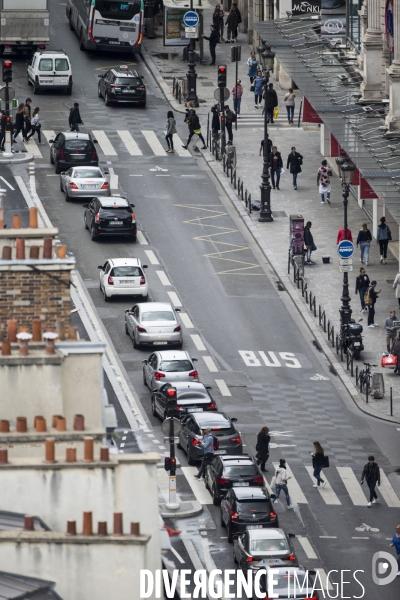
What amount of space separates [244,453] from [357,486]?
140 inches

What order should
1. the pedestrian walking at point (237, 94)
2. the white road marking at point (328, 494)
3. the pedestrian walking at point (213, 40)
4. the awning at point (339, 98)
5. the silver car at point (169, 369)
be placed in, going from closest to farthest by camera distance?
the white road marking at point (328, 494)
the silver car at point (169, 369)
the awning at point (339, 98)
the pedestrian walking at point (237, 94)
the pedestrian walking at point (213, 40)

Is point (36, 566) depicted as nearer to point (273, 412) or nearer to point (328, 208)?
point (273, 412)

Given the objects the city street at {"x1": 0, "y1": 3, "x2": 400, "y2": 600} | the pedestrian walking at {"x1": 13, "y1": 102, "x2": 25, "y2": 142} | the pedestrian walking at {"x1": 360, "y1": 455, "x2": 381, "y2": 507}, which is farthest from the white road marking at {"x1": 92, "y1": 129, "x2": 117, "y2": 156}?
the pedestrian walking at {"x1": 360, "y1": 455, "x2": 381, "y2": 507}

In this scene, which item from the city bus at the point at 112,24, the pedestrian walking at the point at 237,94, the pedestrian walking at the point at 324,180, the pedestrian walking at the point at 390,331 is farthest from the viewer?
the city bus at the point at 112,24

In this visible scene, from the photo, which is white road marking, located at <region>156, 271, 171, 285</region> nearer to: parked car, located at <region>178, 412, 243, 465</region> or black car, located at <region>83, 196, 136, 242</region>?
black car, located at <region>83, 196, 136, 242</region>

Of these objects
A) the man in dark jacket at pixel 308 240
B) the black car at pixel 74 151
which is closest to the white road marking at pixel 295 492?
the man in dark jacket at pixel 308 240

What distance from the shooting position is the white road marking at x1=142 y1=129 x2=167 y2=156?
8206 cm

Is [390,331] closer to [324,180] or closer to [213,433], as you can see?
[213,433]

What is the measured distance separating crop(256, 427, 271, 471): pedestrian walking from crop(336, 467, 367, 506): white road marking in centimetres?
223

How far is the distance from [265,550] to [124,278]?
21.9m

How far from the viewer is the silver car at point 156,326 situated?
196 feet

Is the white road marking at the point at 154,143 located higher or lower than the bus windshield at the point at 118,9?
lower

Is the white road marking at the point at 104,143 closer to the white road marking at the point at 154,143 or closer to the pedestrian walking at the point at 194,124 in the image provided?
the white road marking at the point at 154,143

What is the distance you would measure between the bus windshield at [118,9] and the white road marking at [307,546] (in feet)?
164
